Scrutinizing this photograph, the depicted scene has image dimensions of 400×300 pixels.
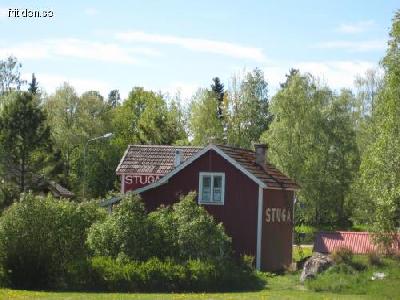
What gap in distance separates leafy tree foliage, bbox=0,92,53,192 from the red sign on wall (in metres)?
5.56

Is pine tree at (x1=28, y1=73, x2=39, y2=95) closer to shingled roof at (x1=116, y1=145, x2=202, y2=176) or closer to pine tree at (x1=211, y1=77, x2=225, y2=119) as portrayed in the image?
pine tree at (x1=211, y1=77, x2=225, y2=119)

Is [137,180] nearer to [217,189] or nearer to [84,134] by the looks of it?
[217,189]

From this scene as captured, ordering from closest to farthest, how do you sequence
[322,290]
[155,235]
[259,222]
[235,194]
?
1. [322,290]
2. [155,235]
3. [259,222]
4. [235,194]

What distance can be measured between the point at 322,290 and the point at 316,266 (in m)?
2.55

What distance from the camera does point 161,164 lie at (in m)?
48.0

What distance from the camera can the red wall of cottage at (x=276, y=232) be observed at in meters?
37.6

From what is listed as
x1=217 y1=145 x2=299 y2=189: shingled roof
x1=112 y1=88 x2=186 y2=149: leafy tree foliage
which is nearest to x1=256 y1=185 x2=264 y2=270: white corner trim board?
x1=217 y1=145 x2=299 y2=189: shingled roof

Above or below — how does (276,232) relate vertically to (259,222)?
below

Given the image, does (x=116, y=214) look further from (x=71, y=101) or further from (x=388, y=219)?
(x=71, y=101)

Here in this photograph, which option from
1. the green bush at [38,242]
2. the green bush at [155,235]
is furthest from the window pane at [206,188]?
the green bush at [38,242]

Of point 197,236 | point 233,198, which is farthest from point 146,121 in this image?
point 197,236

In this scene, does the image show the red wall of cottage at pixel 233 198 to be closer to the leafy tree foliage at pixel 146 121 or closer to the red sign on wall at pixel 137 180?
the red sign on wall at pixel 137 180

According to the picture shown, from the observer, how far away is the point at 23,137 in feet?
144

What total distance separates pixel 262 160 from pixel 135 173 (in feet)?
34.4
